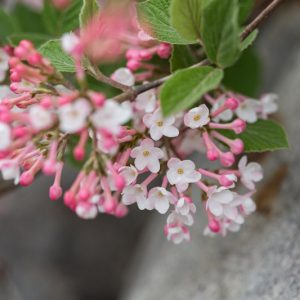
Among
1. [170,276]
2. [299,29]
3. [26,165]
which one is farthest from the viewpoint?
[299,29]

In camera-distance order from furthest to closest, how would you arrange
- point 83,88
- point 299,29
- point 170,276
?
1. point 299,29
2. point 170,276
3. point 83,88

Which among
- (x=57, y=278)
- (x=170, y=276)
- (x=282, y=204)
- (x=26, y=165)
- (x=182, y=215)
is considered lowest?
(x=57, y=278)

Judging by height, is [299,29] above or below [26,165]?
below

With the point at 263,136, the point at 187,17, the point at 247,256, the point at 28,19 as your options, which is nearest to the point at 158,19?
the point at 187,17

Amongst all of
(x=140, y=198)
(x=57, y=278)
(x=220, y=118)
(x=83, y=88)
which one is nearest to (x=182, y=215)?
(x=140, y=198)

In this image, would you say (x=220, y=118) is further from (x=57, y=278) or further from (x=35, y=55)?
(x=57, y=278)

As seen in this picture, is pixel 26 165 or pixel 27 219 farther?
pixel 27 219

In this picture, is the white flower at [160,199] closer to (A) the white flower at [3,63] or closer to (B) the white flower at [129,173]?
(B) the white flower at [129,173]
